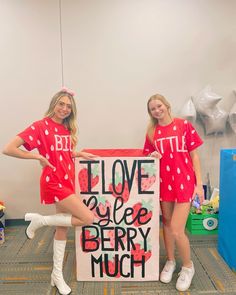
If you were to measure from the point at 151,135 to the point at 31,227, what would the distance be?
1047mm

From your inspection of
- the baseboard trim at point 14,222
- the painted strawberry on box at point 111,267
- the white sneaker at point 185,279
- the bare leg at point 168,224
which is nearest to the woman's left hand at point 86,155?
the bare leg at point 168,224

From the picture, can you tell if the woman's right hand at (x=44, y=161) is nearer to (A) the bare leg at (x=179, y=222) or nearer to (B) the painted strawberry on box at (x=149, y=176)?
(B) the painted strawberry on box at (x=149, y=176)

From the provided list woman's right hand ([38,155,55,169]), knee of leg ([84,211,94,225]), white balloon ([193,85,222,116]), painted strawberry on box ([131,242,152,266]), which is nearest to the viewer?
woman's right hand ([38,155,55,169])

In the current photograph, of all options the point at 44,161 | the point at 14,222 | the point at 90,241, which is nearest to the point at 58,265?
the point at 90,241

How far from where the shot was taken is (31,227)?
6.88ft

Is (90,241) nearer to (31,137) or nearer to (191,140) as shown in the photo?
(31,137)

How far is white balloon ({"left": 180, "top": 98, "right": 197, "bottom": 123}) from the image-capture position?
3.04 m

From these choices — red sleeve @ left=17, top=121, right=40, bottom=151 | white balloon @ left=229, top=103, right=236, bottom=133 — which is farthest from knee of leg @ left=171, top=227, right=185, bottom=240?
white balloon @ left=229, top=103, right=236, bottom=133

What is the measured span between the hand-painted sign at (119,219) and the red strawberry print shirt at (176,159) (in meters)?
0.09

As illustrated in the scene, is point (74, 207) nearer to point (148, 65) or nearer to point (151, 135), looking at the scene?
point (151, 135)

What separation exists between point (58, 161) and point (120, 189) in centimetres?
46

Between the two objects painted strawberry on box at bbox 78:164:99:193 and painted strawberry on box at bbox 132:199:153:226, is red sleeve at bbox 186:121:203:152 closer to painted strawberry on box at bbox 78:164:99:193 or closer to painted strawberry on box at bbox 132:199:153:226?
painted strawberry on box at bbox 132:199:153:226

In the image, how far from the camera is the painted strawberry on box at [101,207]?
2078mm

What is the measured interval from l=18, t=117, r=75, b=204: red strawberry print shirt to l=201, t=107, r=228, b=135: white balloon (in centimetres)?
168
